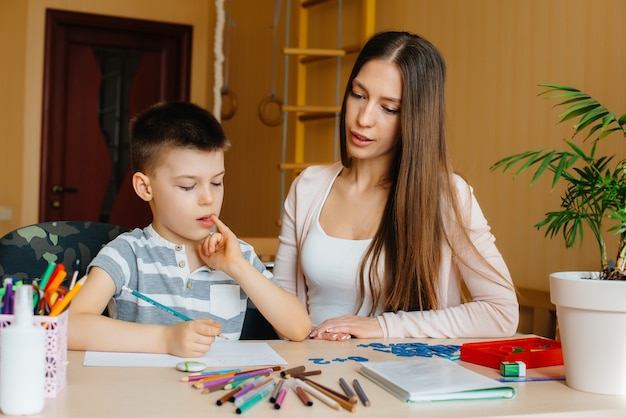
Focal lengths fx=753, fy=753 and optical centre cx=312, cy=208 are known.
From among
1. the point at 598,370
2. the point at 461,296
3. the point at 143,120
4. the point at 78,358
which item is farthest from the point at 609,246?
the point at 78,358

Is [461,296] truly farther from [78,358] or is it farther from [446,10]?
[446,10]

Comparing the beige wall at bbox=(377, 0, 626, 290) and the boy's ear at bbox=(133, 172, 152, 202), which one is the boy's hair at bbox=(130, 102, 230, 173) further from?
the beige wall at bbox=(377, 0, 626, 290)

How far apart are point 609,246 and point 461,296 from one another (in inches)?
27.7

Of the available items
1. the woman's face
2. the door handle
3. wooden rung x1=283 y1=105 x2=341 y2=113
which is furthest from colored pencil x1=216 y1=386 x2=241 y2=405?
the door handle

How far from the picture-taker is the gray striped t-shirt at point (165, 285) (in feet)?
4.93

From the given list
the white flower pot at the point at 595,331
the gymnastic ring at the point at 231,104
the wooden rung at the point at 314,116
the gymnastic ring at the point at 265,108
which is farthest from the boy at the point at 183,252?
the gymnastic ring at the point at 231,104

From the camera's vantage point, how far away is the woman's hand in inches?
57.9

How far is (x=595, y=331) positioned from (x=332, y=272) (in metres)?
0.81

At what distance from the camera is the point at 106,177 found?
17.5 feet

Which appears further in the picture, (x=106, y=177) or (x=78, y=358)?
(x=106, y=177)

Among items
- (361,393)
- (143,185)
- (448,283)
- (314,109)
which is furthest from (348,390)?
(314,109)

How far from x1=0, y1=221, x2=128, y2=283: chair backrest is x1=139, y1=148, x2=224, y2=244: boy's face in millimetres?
268

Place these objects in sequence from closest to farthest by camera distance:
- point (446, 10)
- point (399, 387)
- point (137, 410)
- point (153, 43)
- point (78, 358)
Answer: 1. point (137, 410)
2. point (399, 387)
3. point (78, 358)
4. point (446, 10)
5. point (153, 43)

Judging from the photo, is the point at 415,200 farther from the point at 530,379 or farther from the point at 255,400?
the point at 255,400
